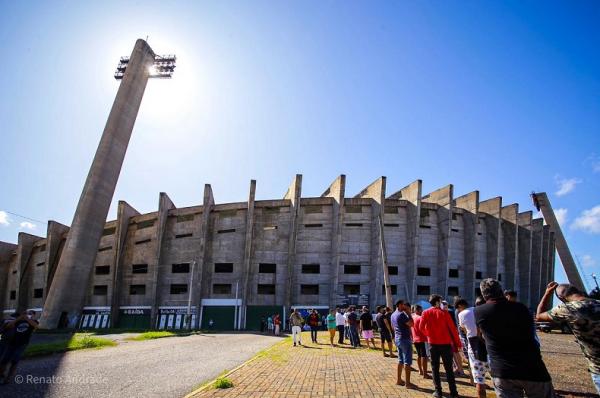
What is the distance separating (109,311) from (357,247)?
26.8m


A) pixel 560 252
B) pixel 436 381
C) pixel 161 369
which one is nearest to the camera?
pixel 436 381

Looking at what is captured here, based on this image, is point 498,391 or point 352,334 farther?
point 352,334

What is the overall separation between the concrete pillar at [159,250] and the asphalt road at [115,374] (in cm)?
2368

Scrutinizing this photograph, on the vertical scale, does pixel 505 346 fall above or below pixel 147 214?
below

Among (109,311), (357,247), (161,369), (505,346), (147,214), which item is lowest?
(109,311)

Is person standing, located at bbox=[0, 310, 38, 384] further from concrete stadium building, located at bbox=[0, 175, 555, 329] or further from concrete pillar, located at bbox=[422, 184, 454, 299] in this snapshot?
concrete pillar, located at bbox=[422, 184, 454, 299]

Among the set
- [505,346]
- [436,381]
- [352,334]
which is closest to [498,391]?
[505,346]

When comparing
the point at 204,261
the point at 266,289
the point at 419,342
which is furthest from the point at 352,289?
the point at 419,342

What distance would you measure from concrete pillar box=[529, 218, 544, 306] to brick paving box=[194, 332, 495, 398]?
133 feet

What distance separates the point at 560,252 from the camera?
47656mm

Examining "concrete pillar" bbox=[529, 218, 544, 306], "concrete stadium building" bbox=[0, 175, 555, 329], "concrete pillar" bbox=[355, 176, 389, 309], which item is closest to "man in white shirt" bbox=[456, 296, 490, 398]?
"concrete pillar" bbox=[355, 176, 389, 309]

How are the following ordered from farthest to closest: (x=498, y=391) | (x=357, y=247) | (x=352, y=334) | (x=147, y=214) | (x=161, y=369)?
1. (x=147, y=214)
2. (x=357, y=247)
3. (x=352, y=334)
4. (x=161, y=369)
5. (x=498, y=391)

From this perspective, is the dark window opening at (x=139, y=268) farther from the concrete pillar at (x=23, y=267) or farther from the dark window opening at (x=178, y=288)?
the concrete pillar at (x=23, y=267)

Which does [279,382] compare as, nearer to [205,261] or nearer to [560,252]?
[205,261]
